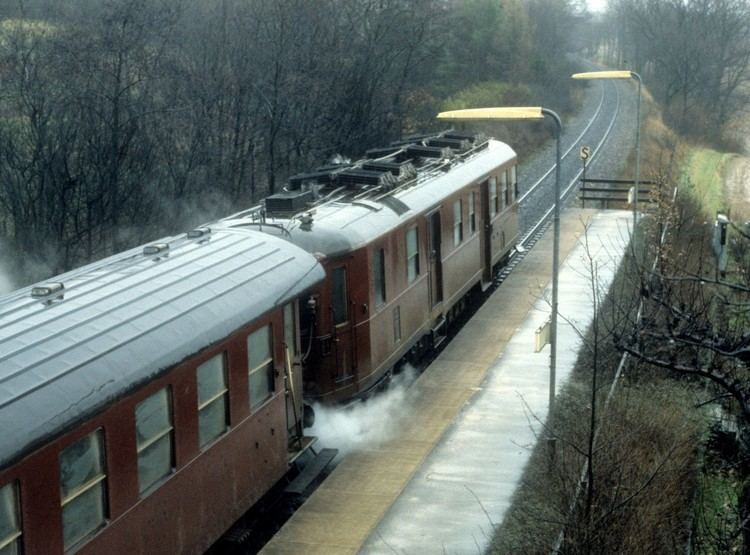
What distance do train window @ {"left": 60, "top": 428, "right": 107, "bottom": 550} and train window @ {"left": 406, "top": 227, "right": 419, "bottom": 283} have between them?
9.45 meters

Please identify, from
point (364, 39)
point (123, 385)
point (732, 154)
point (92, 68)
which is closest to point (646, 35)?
point (732, 154)

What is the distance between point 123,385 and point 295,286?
4.05 meters

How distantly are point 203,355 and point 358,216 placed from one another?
5846 mm

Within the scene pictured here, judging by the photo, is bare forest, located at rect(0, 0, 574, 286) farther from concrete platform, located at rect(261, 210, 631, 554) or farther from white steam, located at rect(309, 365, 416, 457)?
white steam, located at rect(309, 365, 416, 457)

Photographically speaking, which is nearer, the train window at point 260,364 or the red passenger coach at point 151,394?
the red passenger coach at point 151,394

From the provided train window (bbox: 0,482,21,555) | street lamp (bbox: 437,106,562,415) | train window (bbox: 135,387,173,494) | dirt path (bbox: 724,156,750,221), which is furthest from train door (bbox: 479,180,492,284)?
train window (bbox: 0,482,21,555)

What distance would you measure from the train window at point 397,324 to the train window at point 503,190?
825 centimetres

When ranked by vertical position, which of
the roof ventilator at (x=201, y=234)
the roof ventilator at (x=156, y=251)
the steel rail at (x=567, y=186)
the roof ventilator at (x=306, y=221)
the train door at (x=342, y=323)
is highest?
the roof ventilator at (x=156, y=251)

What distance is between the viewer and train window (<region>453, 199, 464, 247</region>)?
2094cm

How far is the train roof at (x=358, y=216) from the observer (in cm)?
1519

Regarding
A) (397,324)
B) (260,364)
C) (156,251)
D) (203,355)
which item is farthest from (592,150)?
(203,355)

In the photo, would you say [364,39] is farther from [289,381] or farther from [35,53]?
[289,381]

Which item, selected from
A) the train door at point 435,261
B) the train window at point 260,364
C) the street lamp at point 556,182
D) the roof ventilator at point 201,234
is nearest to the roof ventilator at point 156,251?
the roof ventilator at point 201,234

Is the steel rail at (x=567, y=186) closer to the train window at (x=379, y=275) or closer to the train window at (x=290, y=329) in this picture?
the train window at (x=379, y=275)
